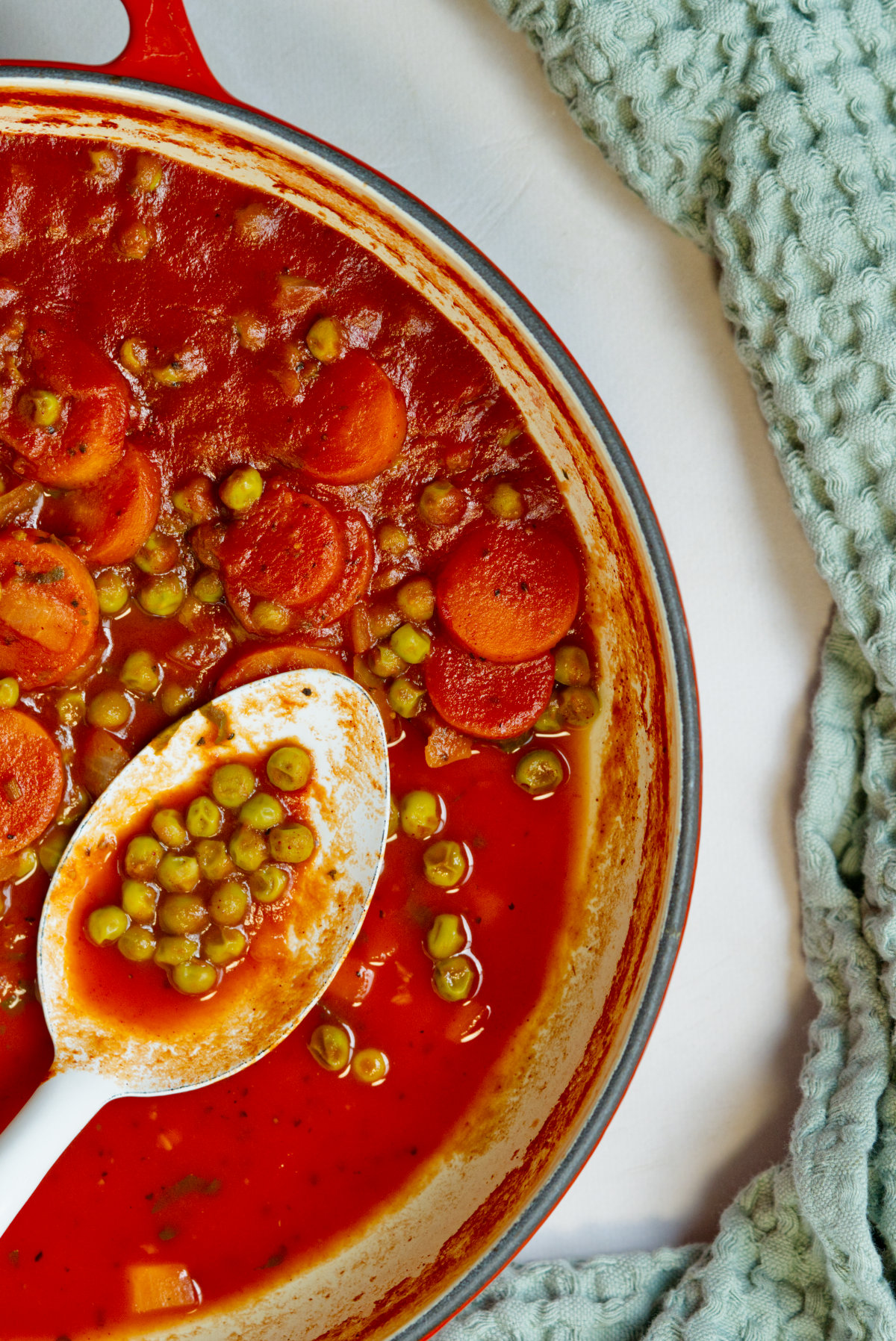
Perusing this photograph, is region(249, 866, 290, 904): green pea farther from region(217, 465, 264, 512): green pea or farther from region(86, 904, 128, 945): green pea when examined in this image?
region(217, 465, 264, 512): green pea

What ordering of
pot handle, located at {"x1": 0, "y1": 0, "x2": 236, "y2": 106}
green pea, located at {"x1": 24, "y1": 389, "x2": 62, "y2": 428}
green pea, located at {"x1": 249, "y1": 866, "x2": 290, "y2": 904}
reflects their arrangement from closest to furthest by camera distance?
pot handle, located at {"x1": 0, "y1": 0, "x2": 236, "y2": 106} → green pea, located at {"x1": 24, "y1": 389, "x2": 62, "y2": 428} → green pea, located at {"x1": 249, "y1": 866, "x2": 290, "y2": 904}

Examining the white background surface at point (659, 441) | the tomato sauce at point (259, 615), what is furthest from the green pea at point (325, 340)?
the white background surface at point (659, 441)

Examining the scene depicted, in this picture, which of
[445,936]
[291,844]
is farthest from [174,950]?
[445,936]

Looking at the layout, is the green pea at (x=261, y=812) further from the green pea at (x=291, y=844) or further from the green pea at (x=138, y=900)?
the green pea at (x=138, y=900)

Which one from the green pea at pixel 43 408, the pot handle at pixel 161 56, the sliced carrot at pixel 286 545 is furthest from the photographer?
the sliced carrot at pixel 286 545

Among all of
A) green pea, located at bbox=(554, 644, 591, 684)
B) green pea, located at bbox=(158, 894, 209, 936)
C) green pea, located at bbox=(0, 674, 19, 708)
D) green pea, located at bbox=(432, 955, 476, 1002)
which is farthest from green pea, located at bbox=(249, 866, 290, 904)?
green pea, located at bbox=(554, 644, 591, 684)

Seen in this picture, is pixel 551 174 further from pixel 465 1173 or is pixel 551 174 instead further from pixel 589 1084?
pixel 465 1173

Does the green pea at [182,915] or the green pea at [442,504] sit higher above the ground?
the green pea at [442,504]
